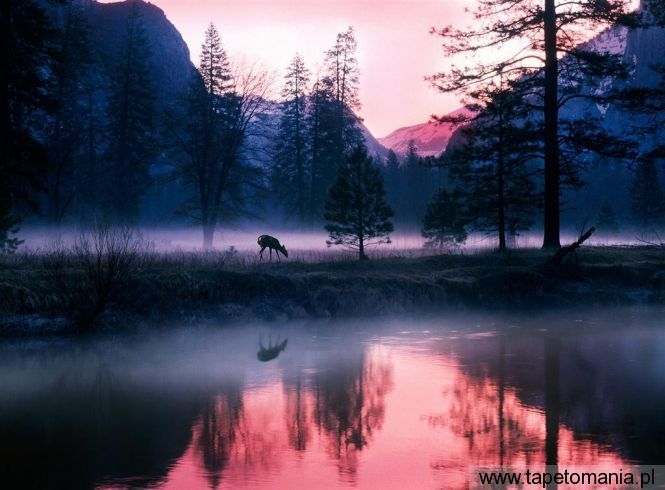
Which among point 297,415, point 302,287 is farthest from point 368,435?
point 302,287

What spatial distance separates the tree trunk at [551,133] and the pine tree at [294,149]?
31.7m

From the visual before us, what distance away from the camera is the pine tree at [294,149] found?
59.0m

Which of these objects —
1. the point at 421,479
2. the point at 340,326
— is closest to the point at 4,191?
the point at 340,326

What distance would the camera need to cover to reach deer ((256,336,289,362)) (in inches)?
651

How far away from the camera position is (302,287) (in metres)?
22.1

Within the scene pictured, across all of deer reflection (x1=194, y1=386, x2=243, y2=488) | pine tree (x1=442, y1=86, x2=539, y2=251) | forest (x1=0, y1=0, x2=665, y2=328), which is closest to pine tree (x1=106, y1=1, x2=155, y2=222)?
forest (x1=0, y1=0, x2=665, y2=328)

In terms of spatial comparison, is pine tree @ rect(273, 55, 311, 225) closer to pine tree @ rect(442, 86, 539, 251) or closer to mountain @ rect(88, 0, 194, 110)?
pine tree @ rect(442, 86, 539, 251)

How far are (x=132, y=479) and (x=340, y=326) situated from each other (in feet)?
40.7

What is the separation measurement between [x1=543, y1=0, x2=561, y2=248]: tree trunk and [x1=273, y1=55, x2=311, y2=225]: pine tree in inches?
1247

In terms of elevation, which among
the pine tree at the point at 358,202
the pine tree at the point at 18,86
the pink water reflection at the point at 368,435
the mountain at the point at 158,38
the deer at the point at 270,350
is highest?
the mountain at the point at 158,38

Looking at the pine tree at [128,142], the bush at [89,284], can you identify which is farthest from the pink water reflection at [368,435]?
the pine tree at [128,142]

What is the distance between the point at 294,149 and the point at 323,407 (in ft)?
159

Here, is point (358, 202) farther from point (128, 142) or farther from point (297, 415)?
point (128, 142)

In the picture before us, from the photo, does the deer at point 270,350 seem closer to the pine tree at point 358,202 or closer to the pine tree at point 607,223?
the pine tree at point 358,202
